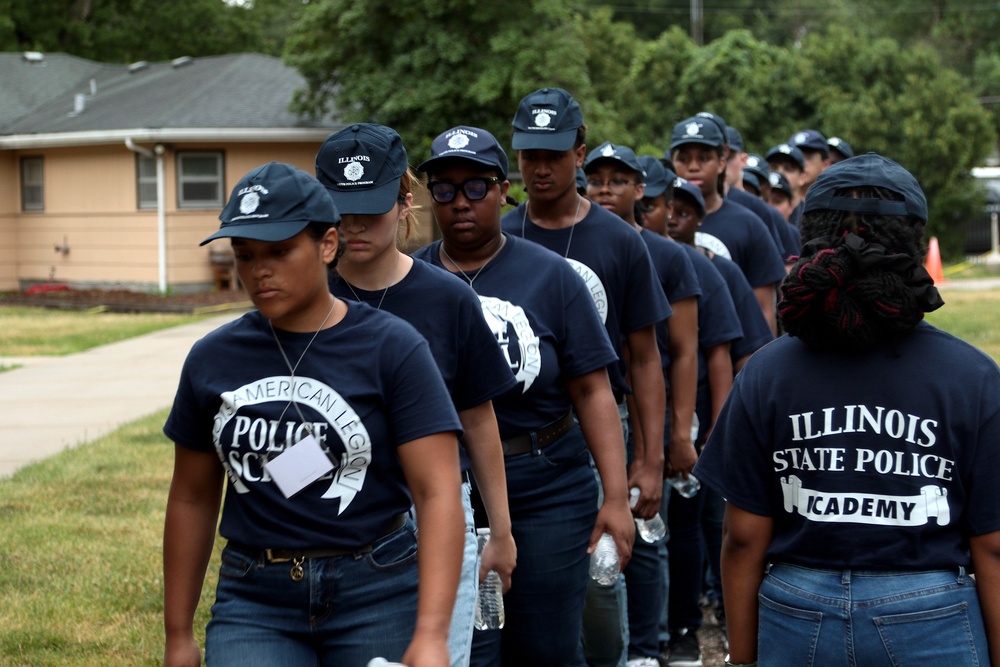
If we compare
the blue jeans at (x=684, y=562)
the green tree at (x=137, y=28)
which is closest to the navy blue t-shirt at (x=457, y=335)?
the blue jeans at (x=684, y=562)

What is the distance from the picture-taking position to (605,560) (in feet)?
14.4

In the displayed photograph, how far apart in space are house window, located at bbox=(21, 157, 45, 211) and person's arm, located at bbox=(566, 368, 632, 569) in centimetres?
2434

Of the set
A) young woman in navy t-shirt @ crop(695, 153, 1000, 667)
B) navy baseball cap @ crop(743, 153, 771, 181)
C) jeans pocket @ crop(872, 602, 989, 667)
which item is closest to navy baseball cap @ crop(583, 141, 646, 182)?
young woman in navy t-shirt @ crop(695, 153, 1000, 667)

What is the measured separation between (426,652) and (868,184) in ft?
4.80

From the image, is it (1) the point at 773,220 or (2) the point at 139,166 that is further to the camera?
(2) the point at 139,166

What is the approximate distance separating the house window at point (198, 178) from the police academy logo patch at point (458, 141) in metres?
21.0

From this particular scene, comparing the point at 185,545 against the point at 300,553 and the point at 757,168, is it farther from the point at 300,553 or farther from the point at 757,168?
the point at 757,168

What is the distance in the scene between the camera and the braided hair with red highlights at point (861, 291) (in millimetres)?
2775

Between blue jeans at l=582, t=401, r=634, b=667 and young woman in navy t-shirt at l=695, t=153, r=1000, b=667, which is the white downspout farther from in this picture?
young woman in navy t-shirt at l=695, t=153, r=1000, b=667

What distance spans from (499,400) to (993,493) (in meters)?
1.79

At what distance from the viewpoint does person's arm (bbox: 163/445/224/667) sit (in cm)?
310

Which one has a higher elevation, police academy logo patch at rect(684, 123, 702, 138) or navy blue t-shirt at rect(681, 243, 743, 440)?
police academy logo patch at rect(684, 123, 702, 138)

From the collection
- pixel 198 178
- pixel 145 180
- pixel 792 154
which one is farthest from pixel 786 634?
pixel 145 180

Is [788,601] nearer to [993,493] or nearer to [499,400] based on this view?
[993,493]
